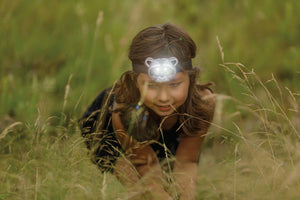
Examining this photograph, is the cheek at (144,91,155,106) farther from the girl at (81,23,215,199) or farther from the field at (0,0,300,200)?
the field at (0,0,300,200)

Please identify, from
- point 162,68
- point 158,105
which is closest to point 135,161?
point 158,105

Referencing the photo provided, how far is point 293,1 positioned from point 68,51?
1686mm

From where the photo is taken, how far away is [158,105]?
1.74 metres

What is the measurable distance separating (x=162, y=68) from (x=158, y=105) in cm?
16

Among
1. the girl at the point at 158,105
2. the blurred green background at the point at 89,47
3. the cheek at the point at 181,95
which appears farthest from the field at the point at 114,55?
the cheek at the point at 181,95

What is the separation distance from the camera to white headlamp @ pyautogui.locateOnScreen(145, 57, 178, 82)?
5.51 ft

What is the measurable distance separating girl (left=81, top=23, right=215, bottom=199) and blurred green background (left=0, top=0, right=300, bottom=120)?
747 millimetres

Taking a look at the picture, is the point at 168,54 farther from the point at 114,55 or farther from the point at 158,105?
the point at 114,55

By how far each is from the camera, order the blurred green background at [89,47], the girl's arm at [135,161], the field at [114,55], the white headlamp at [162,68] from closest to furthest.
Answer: the white headlamp at [162,68] < the girl's arm at [135,161] < the field at [114,55] < the blurred green background at [89,47]

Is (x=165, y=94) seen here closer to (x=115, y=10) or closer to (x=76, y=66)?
(x=76, y=66)

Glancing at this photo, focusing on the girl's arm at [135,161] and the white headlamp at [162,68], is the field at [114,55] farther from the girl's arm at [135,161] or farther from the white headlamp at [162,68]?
the white headlamp at [162,68]

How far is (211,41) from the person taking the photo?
143 inches

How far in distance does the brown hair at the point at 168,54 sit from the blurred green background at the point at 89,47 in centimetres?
76

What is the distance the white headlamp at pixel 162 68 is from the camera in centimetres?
168
